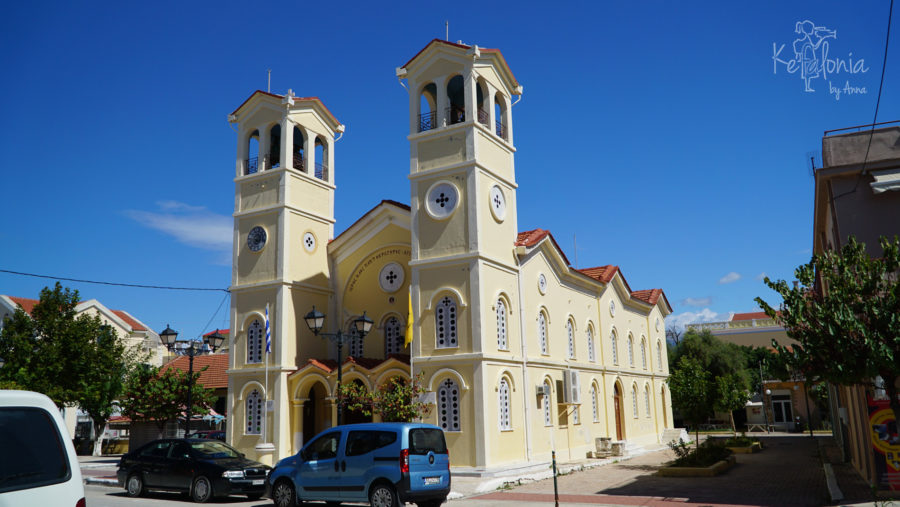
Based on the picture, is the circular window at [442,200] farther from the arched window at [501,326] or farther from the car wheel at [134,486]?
the car wheel at [134,486]

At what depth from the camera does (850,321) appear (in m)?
11.5

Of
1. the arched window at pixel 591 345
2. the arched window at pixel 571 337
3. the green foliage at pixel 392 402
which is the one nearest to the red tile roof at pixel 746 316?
the arched window at pixel 591 345

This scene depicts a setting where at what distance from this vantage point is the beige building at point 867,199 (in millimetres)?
14102

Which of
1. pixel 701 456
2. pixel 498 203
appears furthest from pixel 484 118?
pixel 701 456

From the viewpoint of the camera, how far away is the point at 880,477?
14.0 meters

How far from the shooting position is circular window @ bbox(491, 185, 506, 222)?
75.0ft

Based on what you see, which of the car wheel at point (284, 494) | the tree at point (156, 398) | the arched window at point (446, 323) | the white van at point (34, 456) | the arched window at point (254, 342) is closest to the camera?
the white van at point (34, 456)

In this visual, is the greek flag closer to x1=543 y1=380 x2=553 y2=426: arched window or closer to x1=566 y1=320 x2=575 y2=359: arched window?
x1=543 y1=380 x2=553 y2=426: arched window

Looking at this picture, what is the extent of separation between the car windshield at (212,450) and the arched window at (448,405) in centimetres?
665

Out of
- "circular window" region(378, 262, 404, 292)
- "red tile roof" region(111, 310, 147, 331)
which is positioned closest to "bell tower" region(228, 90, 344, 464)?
"circular window" region(378, 262, 404, 292)

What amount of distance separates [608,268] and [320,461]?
22.6 meters

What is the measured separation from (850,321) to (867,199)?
495cm

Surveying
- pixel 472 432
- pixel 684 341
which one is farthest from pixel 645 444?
pixel 684 341

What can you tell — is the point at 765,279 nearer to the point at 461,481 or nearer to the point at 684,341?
the point at 461,481
